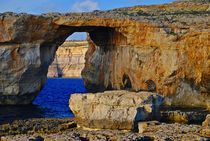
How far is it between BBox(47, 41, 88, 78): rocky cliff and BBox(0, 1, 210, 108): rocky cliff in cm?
10979

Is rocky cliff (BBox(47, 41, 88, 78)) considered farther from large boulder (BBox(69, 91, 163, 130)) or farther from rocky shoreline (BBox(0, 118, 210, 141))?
rocky shoreline (BBox(0, 118, 210, 141))

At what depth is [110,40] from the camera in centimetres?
6425

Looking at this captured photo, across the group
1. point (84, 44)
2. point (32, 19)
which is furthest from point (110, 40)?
point (84, 44)

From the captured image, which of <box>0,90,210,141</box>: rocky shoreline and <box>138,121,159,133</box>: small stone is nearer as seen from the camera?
<box>0,90,210,141</box>: rocky shoreline

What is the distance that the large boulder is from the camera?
3553cm

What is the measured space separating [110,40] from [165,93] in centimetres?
1399

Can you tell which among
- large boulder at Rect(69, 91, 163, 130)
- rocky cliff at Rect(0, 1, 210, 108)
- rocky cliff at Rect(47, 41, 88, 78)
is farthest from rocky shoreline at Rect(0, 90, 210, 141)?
rocky cliff at Rect(47, 41, 88, 78)

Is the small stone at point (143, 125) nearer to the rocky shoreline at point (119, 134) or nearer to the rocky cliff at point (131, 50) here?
the rocky shoreline at point (119, 134)

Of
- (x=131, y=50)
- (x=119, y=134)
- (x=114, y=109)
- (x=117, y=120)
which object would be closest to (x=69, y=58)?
(x=131, y=50)

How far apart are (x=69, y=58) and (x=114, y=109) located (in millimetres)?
143027

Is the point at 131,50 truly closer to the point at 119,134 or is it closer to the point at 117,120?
the point at 117,120

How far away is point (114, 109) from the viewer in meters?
36.1

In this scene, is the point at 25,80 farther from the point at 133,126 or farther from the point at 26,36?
the point at 133,126

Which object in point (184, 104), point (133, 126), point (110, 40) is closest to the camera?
point (133, 126)
